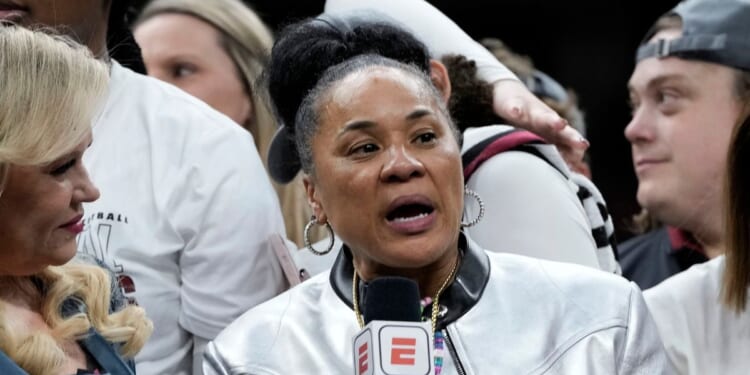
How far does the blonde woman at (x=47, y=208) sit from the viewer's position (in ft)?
8.05

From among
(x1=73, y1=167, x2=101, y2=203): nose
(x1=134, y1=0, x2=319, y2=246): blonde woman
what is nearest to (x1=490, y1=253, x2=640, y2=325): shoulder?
(x1=73, y1=167, x2=101, y2=203): nose

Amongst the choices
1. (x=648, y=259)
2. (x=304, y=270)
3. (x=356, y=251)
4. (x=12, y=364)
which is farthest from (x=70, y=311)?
(x=648, y=259)

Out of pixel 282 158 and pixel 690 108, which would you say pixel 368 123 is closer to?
pixel 282 158

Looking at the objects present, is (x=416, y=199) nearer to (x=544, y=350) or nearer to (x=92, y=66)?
(x=544, y=350)

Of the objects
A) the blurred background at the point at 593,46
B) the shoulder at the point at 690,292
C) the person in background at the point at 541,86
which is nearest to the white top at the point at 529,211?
the shoulder at the point at 690,292

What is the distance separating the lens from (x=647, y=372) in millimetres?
2553

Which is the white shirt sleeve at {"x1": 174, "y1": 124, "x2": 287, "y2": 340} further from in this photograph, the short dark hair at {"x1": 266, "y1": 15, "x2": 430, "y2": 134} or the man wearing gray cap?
the man wearing gray cap

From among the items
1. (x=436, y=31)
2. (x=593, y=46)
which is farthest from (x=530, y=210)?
(x=593, y=46)

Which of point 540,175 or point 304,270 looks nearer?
point 540,175

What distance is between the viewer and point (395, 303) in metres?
2.29

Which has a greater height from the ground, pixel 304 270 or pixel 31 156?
pixel 31 156

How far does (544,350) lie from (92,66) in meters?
0.88

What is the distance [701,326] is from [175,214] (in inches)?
40.5

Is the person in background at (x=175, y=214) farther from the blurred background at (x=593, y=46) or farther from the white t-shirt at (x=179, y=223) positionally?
the blurred background at (x=593, y=46)
